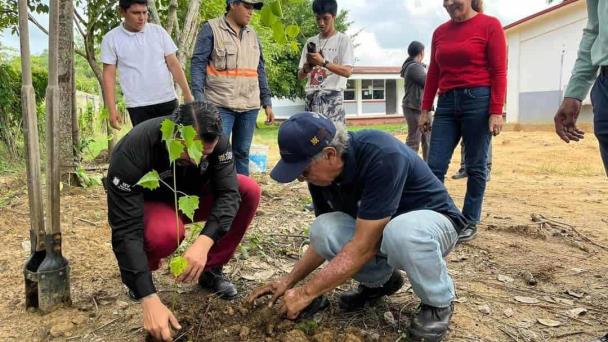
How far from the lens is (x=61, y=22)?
461 cm

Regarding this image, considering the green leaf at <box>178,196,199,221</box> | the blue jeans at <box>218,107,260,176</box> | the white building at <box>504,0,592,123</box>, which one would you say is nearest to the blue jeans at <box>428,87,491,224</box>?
the blue jeans at <box>218,107,260,176</box>

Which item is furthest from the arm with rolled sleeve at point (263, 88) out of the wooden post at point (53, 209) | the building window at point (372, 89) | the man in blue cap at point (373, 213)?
the building window at point (372, 89)

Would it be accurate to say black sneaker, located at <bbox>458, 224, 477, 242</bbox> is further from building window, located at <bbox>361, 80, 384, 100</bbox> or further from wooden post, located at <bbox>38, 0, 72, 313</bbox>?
building window, located at <bbox>361, 80, 384, 100</bbox>

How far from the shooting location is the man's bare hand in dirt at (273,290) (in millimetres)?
2238

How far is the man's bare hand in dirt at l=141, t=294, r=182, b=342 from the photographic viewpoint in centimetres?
189

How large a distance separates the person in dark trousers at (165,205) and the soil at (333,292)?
0.97 ft

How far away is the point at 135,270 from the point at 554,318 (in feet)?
6.11

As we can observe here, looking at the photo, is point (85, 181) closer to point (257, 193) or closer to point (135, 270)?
point (257, 193)

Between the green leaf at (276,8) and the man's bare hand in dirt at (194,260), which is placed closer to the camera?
the green leaf at (276,8)

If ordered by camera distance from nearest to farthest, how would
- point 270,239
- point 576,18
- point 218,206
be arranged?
point 218,206, point 270,239, point 576,18

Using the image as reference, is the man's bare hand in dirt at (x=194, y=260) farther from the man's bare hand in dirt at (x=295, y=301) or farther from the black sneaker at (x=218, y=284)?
the black sneaker at (x=218, y=284)

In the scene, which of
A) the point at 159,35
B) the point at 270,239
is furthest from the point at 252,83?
the point at 270,239

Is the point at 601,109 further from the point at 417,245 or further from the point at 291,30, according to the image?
the point at 291,30

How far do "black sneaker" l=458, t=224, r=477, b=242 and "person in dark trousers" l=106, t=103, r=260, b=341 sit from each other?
1593 mm
